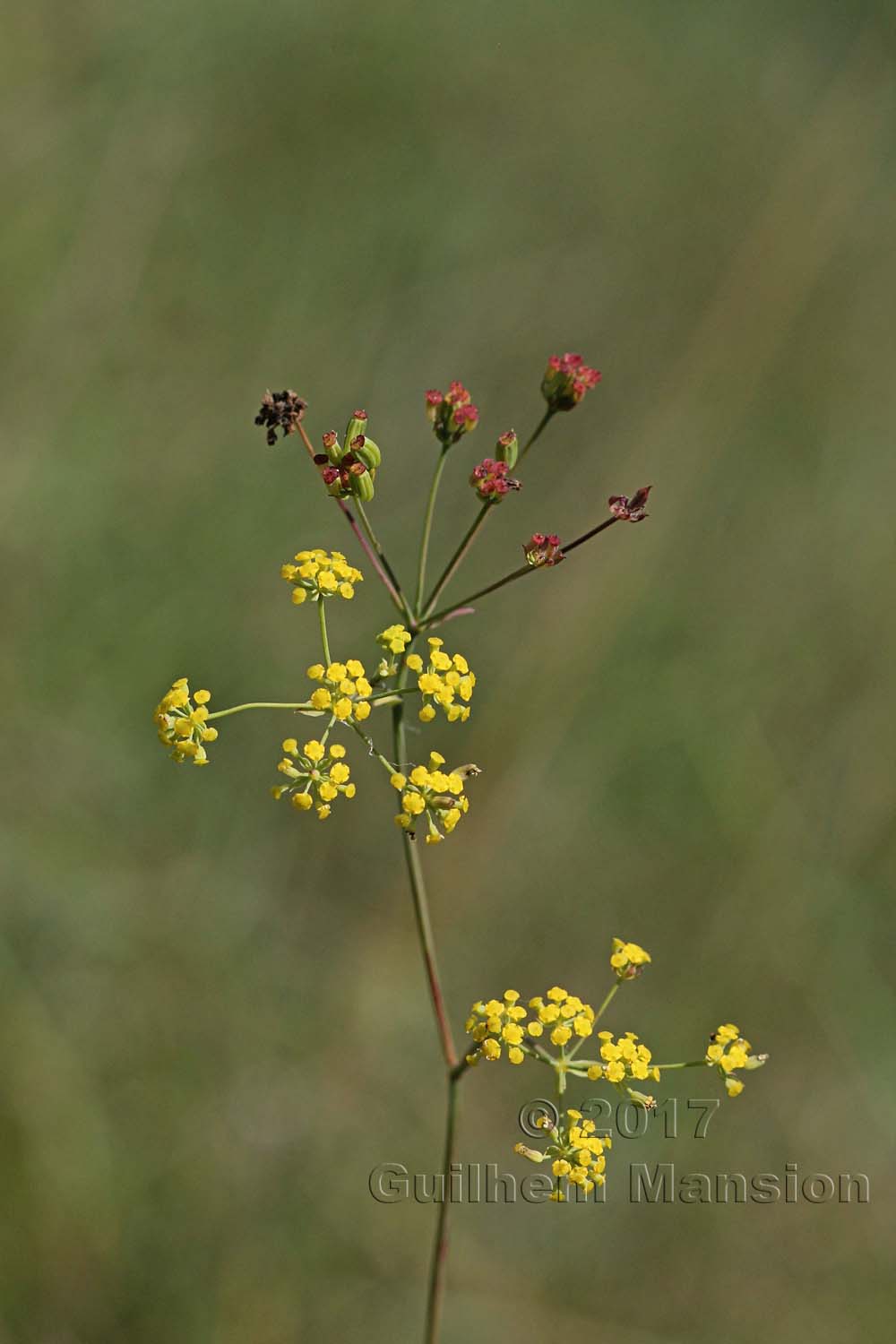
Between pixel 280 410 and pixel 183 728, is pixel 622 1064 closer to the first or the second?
pixel 183 728

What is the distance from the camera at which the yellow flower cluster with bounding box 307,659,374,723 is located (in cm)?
211

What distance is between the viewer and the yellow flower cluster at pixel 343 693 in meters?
2.11

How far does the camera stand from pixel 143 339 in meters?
5.05

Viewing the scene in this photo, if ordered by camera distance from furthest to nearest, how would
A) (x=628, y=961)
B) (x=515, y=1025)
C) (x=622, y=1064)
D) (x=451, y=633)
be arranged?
1. (x=451, y=633)
2. (x=628, y=961)
3. (x=622, y=1064)
4. (x=515, y=1025)

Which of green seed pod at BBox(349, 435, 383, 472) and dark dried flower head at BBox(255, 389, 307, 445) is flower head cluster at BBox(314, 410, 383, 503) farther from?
dark dried flower head at BBox(255, 389, 307, 445)

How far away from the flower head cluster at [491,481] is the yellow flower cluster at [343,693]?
0.41 meters

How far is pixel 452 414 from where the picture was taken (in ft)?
7.55

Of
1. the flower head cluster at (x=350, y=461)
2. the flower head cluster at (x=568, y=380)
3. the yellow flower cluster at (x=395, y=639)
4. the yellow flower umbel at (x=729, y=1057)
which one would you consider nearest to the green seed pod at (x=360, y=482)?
the flower head cluster at (x=350, y=461)

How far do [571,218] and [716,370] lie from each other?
131 cm

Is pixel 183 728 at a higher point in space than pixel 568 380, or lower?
lower

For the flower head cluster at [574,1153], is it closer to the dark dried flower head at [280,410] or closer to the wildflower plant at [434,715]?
the wildflower plant at [434,715]

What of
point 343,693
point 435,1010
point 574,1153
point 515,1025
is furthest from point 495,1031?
point 343,693

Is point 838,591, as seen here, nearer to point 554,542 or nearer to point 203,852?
point 203,852

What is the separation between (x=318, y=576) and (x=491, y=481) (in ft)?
1.23
